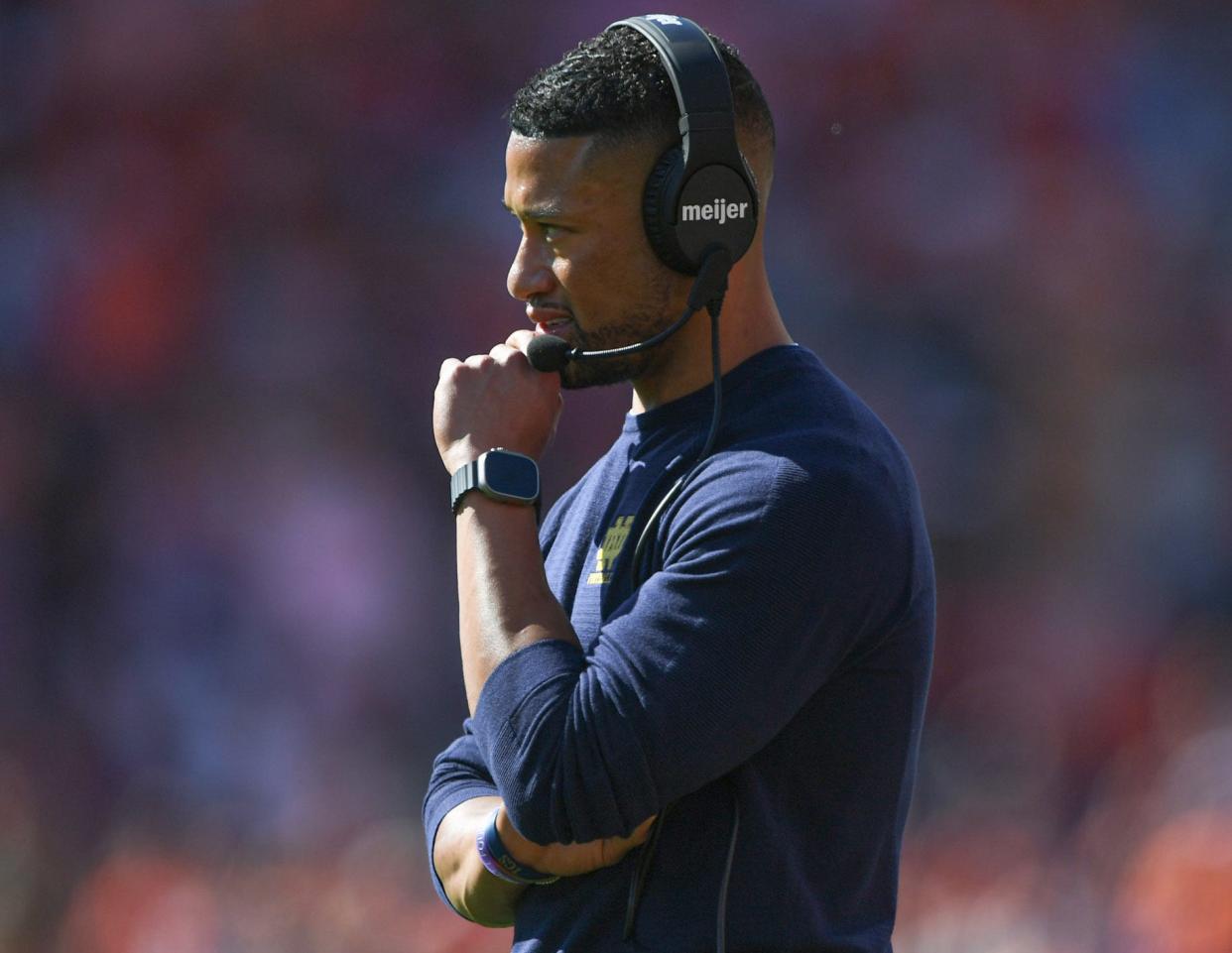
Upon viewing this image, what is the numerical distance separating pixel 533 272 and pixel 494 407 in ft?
0.50

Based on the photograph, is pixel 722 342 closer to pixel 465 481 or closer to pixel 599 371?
pixel 599 371

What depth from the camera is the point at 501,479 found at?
60.9 inches

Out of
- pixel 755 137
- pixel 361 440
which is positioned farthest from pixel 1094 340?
pixel 755 137

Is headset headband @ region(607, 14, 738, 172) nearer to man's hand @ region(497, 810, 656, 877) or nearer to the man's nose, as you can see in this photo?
the man's nose

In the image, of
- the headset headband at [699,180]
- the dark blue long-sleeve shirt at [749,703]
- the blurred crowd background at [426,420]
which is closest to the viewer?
the dark blue long-sleeve shirt at [749,703]

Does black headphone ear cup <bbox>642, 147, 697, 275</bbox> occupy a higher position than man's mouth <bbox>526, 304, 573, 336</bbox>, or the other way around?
black headphone ear cup <bbox>642, 147, 697, 275</bbox>

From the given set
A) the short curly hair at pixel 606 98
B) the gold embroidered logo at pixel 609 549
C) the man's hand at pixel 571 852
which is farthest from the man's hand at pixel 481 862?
the short curly hair at pixel 606 98

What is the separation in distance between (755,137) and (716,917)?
2.86 feet

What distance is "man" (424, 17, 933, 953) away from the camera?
139 cm

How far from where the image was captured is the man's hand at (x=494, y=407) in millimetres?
1612

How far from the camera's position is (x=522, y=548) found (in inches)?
59.7

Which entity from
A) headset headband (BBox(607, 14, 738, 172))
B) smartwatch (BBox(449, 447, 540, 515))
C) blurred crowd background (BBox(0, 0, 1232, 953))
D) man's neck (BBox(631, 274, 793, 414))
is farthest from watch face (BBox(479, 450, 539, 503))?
blurred crowd background (BBox(0, 0, 1232, 953))

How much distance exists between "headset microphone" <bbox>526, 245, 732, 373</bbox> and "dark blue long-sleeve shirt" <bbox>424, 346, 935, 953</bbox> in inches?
4.6

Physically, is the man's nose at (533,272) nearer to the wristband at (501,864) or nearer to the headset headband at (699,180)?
the headset headband at (699,180)
